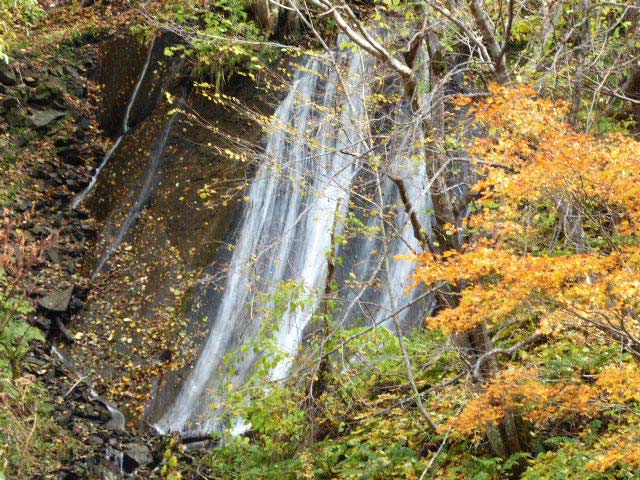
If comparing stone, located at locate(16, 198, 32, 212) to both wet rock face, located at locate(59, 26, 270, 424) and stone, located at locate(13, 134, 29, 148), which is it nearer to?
wet rock face, located at locate(59, 26, 270, 424)

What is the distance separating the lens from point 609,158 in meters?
4.23

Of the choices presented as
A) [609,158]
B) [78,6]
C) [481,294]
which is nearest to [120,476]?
[481,294]

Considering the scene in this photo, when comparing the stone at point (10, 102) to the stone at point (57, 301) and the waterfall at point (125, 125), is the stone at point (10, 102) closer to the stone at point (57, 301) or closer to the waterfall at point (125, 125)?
the waterfall at point (125, 125)

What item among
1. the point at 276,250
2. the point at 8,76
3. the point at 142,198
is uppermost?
the point at 8,76

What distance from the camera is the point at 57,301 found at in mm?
9938

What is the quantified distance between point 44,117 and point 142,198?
3.01 m

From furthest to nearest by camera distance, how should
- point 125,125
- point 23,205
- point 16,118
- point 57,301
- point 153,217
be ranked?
point 125,125, point 16,118, point 153,217, point 23,205, point 57,301

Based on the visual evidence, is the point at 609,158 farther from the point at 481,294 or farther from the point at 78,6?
the point at 78,6

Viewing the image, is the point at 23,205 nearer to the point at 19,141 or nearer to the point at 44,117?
the point at 19,141

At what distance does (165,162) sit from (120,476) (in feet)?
21.0

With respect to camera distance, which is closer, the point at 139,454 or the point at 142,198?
the point at 139,454

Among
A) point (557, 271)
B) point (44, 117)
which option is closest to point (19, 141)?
point (44, 117)

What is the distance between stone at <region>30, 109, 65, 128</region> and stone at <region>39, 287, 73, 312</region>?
14.3ft

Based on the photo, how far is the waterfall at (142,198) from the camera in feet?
36.9
